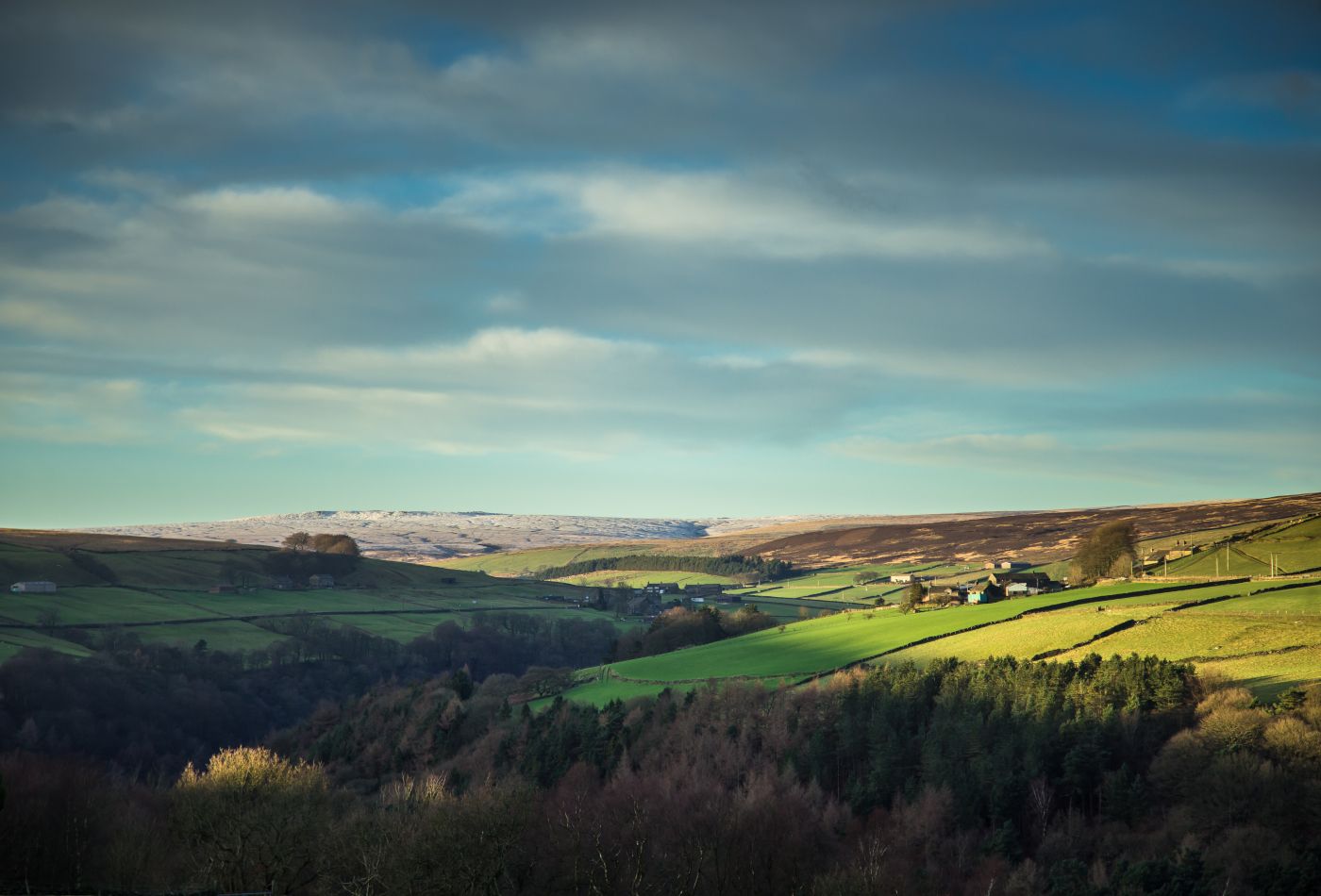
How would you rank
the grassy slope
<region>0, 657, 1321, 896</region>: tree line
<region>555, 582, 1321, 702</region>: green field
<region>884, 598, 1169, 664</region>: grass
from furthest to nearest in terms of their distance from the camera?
<region>884, 598, 1169, 664</region>: grass, <region>555, 582, 1321, 702</region>: green field, the grassy slope, <region>0, 657, 1321, 896</region>: tree line

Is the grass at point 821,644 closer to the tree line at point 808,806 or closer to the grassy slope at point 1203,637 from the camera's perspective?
the grassy slope at point 1203,637

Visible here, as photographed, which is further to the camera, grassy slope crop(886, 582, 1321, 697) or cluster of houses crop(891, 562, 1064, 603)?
cluster of houses crop(891, 562, 1064, 603)

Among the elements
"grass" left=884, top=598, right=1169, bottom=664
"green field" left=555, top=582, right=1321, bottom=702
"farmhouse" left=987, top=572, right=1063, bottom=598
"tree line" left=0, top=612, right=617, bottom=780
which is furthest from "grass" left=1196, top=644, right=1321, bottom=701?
"tree line" left=0, top=612, right=617, bottom=780

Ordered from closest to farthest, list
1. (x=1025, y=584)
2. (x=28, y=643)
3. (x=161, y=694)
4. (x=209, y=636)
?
(x=161, y=694) < (x=28, y=643) < (x=1025, y=584) < (x=209, y=636)

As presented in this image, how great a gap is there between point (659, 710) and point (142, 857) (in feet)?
188

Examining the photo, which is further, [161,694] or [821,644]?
[161,694]

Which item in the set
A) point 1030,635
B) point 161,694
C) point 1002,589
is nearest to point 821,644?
point 1030,635

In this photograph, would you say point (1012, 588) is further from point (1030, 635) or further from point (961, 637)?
point (1030, 635)

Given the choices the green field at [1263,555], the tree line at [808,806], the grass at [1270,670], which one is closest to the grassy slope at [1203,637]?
the grass at [1270,670]

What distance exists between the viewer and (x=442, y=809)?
226 feet

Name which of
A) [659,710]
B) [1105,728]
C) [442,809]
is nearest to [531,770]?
[659,710]

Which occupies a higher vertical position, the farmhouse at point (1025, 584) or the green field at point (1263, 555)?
the green field at point (1263, 555)

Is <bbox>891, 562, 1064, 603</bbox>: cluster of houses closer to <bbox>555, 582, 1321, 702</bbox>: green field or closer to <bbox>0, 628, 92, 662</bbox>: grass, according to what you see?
<bbox>555, 582, 1321, 702</bbox>: green field

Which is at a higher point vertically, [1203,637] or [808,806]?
[1203,637]
